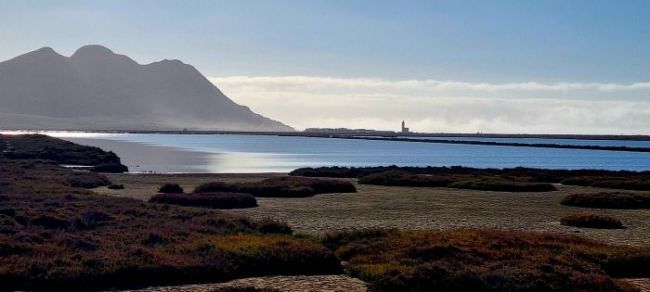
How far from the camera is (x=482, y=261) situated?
21.8 meters

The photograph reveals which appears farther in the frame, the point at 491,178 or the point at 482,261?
the point at 491,178

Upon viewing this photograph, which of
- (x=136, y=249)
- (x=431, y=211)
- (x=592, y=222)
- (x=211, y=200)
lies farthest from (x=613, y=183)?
(x=136, y=249)

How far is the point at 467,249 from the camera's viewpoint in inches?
912

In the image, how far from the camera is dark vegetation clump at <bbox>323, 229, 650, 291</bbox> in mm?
19094

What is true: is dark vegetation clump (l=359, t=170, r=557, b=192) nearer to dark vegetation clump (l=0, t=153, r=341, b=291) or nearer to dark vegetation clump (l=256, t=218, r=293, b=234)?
dark vegetation clump (l=0, t=153, r=341, b=291)

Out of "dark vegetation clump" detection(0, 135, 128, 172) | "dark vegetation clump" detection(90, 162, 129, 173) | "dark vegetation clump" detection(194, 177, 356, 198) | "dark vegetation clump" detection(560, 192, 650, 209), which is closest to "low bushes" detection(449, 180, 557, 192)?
"dark vegetation clump" detection(194, 177, 356, 198)

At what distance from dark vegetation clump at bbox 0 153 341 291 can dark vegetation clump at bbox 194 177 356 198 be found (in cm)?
2033

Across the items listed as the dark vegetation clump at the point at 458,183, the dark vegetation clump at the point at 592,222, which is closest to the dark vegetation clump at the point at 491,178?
the dark vegetation clump at the point at 458,183

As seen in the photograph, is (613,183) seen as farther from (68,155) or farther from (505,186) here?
(68,155)

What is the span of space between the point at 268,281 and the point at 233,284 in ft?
3.38

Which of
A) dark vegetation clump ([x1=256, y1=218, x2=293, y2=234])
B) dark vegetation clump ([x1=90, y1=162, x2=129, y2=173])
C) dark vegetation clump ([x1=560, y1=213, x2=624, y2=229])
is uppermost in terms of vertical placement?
dark vegetation clump ([x1=256, y1=218, x2=293, y2=234])

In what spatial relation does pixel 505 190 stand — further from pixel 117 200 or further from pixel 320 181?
pixel 117 200

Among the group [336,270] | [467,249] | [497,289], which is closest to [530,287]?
[497,289]

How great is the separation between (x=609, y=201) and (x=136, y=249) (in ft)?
113
